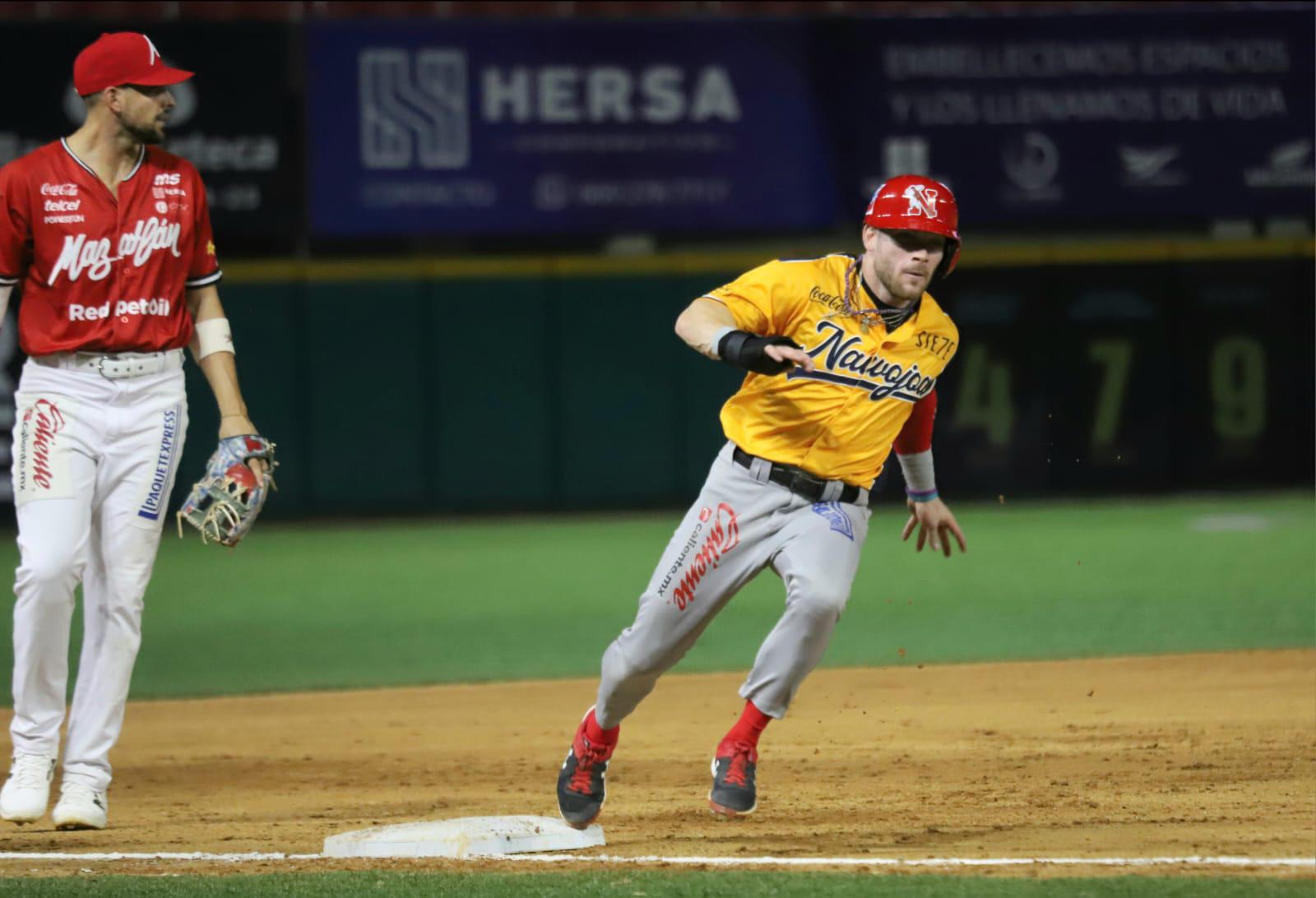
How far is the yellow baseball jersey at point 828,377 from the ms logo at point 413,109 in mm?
→ 9268

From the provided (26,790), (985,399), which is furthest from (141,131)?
(985,399)

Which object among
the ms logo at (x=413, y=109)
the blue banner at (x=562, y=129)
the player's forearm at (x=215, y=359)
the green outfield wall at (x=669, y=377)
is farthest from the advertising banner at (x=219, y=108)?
the player's forearm at (x=215, y=359)

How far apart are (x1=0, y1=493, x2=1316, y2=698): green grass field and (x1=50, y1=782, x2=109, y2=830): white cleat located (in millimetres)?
3126

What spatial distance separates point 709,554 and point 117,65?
2047 millimetres

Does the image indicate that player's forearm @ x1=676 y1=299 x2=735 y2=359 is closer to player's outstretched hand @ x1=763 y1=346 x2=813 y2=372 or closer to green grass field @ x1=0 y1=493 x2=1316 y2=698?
player's outstretched hand @ x1=763 y1=346 x2=813 y2=372

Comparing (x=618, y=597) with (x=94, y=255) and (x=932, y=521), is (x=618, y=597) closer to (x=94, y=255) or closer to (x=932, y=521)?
(x=932, y=521)

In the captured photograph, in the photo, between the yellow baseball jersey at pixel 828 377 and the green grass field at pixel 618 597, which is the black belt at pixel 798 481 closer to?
the yellow baseball jersey at pixel 828 377

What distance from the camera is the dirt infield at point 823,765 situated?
508cm

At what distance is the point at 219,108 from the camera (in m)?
13.9

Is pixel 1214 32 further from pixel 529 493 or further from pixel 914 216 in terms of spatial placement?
pixel 914 216

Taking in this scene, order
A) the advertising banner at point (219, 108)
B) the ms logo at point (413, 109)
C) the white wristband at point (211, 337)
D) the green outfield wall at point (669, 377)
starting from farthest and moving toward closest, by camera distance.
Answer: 1. the green outfield wall at point (669, 377)
2. the ms logo at point (413, 109)
3. the advertising banner at point (219, 108)
4. the white wristband at point (211, 337)

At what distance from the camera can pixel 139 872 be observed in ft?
15.5

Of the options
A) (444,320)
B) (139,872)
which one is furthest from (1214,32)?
(139,872)

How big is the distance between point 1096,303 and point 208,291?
10149 millimetres
